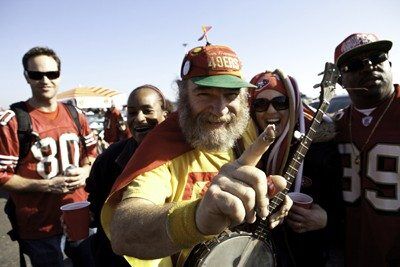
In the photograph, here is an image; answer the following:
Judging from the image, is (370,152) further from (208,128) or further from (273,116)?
(208,128)

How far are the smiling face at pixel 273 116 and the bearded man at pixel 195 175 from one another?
93 mm

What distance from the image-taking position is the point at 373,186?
7.20 feet

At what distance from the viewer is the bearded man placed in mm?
1012

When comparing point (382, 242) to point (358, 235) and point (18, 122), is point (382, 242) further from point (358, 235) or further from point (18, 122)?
point (18, 122)

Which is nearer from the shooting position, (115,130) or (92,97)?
(115,130)

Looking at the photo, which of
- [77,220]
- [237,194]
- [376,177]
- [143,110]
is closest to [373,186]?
[376,177]

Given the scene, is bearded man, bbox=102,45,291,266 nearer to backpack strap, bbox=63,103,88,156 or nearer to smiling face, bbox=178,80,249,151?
smiling face, bbox=178,80,249,151

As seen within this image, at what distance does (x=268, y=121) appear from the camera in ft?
6.92

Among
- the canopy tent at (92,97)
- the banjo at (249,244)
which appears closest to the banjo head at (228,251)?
the banjo at (249,244)

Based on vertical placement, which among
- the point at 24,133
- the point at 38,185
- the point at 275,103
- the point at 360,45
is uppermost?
the point at 360,45

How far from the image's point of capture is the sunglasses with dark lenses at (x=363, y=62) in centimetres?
233

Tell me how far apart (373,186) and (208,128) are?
1.25 meters

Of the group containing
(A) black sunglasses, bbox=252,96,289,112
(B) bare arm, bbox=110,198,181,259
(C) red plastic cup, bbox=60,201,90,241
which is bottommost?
(C) red plastic cup, bbox=60,201,90,241

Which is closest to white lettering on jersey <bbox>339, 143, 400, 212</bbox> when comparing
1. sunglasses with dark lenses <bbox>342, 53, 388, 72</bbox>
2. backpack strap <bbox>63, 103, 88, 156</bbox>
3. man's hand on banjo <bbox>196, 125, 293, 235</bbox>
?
sunglasses with dark lenses <bbox>342, 53, 388, 72</bbox>
